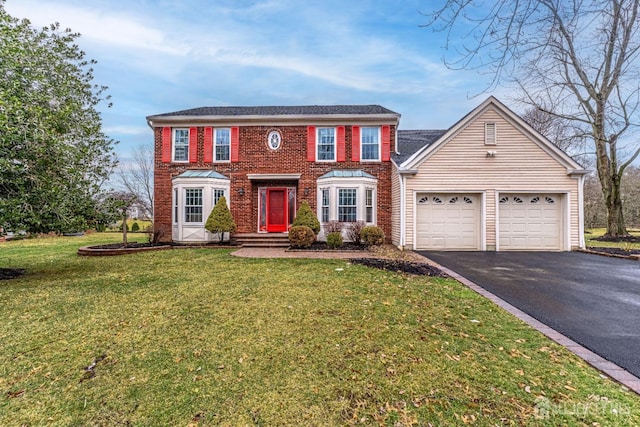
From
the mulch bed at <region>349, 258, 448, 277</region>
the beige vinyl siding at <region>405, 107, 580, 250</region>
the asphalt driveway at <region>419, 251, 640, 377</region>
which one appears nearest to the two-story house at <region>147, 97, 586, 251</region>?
the beige vinyl siding at <region>405, 107, 580, 250</region>

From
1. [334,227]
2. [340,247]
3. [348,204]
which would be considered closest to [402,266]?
[340,247]

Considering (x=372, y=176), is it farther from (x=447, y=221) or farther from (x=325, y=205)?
(x=447, y=221)

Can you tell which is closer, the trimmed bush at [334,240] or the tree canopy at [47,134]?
the tree canopy at [47,134]

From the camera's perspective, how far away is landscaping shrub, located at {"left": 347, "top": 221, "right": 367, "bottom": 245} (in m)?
11.5

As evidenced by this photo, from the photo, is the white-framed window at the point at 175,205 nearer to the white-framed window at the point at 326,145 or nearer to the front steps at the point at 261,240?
the front steps at the point at 261,240

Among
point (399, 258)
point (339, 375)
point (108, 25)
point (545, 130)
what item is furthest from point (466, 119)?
point (545, 130)

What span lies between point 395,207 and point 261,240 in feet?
19.5

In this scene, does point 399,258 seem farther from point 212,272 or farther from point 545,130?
point 545,130

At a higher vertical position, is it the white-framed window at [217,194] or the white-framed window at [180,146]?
the white-framed window at [180,146]

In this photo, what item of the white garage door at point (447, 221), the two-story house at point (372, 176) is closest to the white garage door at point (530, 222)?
the two-story house at point (372, 176)

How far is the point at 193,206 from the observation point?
12.5m

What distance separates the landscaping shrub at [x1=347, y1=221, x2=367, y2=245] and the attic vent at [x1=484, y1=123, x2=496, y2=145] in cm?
582

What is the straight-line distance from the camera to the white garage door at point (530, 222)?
36.3 ft

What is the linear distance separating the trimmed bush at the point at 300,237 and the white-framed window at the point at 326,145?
12.9 ft
